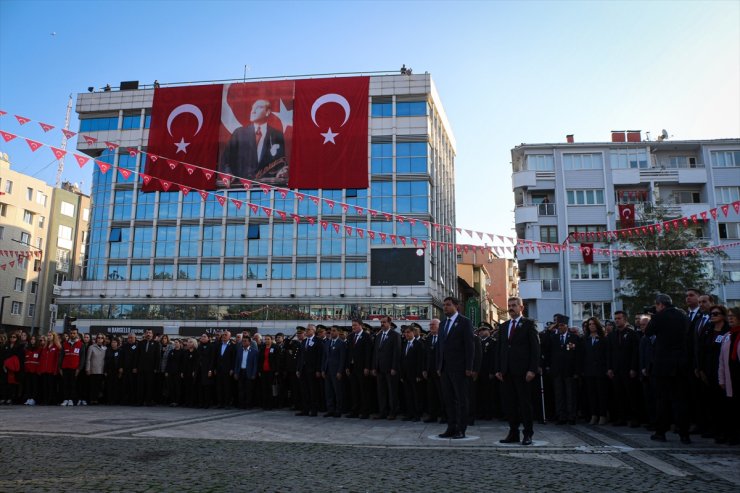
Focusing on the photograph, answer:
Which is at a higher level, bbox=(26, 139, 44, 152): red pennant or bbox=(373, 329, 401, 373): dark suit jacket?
bbox=(26, 139, 44, 152): red pennant

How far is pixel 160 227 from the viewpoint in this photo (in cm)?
5778

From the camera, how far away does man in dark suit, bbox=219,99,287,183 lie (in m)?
51.2

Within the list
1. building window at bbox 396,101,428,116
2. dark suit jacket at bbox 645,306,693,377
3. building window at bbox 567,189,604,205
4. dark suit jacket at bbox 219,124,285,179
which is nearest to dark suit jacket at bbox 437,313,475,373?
dark suit jacket at bbox 645,306,693,377

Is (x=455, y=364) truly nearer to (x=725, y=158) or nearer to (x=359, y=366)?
(x=359, y=366)

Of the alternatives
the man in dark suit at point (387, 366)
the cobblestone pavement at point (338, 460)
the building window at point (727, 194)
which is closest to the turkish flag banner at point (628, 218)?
the building window at point (727, 194)

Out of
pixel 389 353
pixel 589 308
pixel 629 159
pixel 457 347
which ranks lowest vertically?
pixel 389 353

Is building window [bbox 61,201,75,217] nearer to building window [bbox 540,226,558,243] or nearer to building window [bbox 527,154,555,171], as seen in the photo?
building window [bbox 527,154,555,171]

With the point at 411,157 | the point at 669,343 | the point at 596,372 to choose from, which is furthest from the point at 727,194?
the point at 669,343

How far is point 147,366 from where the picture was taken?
58.6ft

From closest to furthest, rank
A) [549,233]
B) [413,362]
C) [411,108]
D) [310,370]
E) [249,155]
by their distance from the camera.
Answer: [413,362] < [310,370] < [549,233] < [249,155] < [411,108]

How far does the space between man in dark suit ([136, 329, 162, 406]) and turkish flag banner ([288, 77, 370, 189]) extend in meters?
30.8

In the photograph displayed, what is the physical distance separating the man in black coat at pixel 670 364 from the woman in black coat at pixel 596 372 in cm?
338

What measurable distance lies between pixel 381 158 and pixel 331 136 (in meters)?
6.77

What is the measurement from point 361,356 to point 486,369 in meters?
3.05
